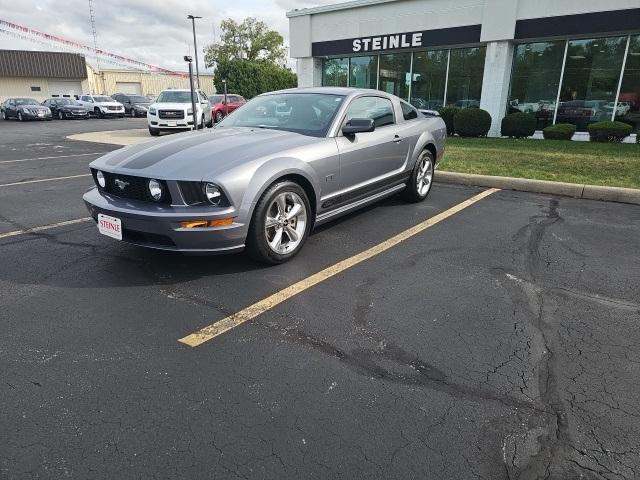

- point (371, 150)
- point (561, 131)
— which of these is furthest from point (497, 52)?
point (371, 150)

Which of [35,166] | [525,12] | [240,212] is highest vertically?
[525,12]

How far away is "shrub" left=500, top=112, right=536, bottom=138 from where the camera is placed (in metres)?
14.6

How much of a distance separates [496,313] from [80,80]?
61607 millimetres

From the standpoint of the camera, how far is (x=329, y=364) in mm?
2668

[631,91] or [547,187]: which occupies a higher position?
[631,91]

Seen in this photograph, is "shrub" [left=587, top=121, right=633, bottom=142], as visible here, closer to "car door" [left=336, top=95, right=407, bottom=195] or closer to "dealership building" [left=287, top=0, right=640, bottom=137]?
"dealership building" [left=287, top=0, right=640, bottom=137]

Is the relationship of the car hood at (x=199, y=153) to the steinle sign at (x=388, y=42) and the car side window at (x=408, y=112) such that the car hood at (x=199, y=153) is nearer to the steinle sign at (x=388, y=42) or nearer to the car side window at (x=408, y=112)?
the car side window at (x=408, y=112)

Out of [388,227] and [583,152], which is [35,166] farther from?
[583,152]

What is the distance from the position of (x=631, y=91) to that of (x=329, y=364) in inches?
617

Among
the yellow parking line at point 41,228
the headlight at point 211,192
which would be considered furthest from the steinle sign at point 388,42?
the headlight at point 211,192

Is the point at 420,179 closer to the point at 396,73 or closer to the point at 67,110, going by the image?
the point at 396,73

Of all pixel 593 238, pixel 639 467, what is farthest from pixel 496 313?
pixel 593 238

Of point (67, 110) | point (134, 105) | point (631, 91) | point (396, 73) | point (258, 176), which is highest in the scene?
point (396, 73)

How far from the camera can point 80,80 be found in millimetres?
54094
